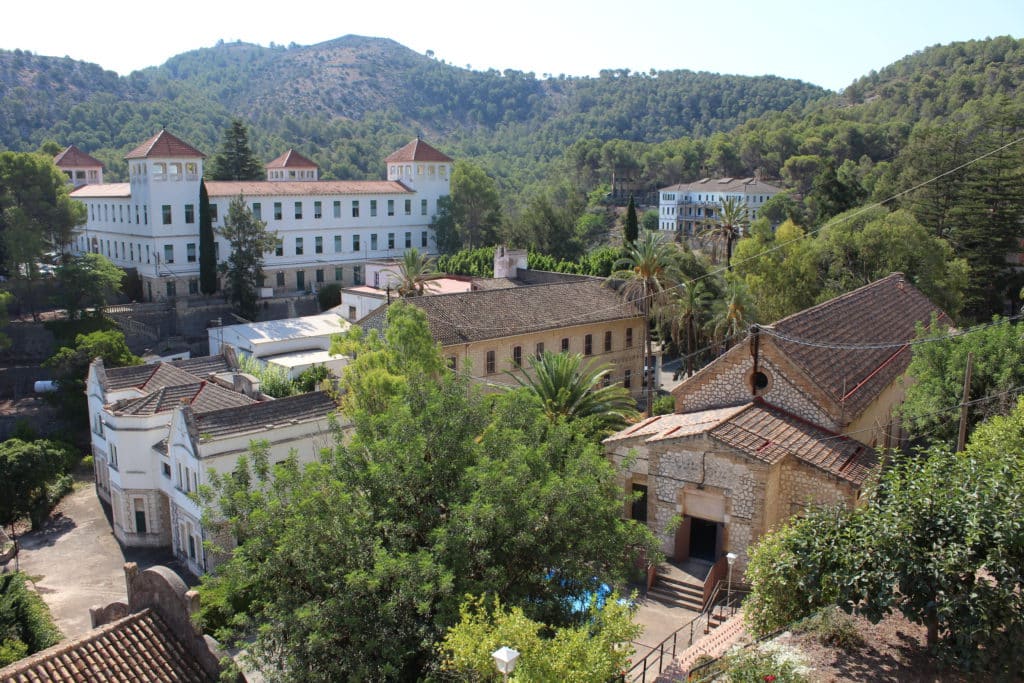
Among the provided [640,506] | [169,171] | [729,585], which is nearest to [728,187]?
[169,171]

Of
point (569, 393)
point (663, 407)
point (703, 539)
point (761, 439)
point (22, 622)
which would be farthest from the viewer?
point (663, 407)

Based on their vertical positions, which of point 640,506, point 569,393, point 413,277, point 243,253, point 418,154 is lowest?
point 640,506

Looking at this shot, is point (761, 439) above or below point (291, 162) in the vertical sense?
below

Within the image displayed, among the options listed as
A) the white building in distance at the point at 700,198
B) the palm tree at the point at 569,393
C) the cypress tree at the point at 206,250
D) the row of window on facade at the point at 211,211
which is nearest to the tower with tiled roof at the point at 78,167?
the row of window on facade at the point at 211,211

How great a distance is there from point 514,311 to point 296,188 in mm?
32521

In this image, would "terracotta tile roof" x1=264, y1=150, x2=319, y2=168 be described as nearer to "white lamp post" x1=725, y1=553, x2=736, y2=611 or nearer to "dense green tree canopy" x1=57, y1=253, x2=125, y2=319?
"dense green tree canopy" x1=57, y1=253, x2=125, y2=319

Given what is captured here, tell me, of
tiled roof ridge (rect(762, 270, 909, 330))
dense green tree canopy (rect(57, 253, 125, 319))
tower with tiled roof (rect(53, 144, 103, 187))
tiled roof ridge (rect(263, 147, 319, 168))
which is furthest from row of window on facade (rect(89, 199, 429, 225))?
tiled roof ridge (rect(762, 270, 909, 330))

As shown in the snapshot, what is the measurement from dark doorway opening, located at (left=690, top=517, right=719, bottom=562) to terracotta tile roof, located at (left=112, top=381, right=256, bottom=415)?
57.1ft

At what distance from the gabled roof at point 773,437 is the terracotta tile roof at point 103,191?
54163 millimetres

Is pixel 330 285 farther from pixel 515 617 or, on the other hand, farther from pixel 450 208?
pixel 515 617

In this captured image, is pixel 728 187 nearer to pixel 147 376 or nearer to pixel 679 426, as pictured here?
pixel 147 376

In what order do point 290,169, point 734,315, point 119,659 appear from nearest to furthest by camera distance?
1. point 119,659
2. point 734,315
3. point 290,169

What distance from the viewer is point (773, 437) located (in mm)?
22844

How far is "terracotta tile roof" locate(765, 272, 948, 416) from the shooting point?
963 inches
